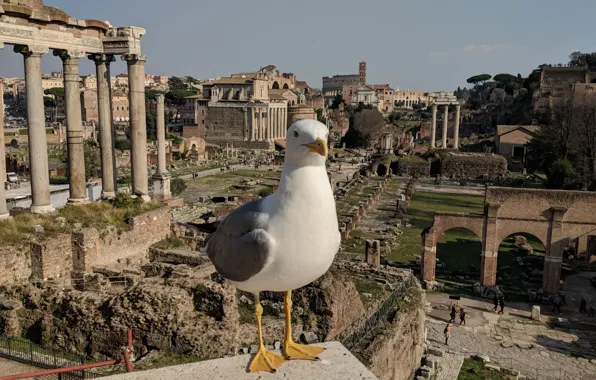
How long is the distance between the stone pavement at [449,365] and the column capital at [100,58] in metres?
13.1

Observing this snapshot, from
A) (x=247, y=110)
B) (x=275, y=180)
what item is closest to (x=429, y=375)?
(x=275, y=180)

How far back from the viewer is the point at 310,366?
161 inches

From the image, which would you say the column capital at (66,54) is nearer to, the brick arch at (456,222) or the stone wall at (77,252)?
the stone wall at (77,252)

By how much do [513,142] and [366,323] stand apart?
56228 millimetres

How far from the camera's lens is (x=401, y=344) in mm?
10867

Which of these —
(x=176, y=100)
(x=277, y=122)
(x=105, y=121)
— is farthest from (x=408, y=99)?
(x=105, y=121)

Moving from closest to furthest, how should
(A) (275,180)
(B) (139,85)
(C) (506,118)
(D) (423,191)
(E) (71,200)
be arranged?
1. (E) (71,200)
2. (B) (139,85)
3. (D) (423,191)
4. (A) (275,180)
5. (C) (506,118)

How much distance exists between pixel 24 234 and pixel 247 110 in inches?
2553

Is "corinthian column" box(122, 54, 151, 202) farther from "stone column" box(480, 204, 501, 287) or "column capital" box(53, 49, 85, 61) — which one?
"stone column" box(480, 204, 501, 287)

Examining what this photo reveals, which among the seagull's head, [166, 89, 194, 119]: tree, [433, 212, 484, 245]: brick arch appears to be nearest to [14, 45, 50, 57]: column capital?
the seagull's head

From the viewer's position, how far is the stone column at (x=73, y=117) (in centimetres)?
1497

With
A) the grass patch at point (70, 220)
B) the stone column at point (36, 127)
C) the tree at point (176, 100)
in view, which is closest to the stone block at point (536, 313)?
the grass patch at point (70, 220)

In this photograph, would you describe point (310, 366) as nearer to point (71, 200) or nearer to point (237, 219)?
point (237, 219)

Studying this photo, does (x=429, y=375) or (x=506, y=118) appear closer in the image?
(x=429, y=375)
